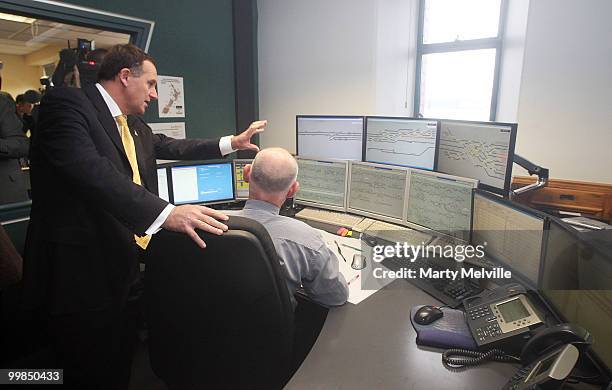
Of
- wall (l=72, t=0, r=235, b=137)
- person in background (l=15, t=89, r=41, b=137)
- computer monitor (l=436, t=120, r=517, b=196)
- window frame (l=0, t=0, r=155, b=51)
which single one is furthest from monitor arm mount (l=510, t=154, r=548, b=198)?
person in background (l=15, t=89, r=41, b=137)

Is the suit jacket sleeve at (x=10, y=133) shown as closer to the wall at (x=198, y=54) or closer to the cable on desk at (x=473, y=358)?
the wall at (x=198, y=54)

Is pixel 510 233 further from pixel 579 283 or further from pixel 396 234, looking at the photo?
pixel 396 234

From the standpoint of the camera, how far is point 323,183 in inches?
94.3

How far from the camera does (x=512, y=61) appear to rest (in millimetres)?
3184

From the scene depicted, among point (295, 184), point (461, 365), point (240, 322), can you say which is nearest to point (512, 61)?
point (295, 184)

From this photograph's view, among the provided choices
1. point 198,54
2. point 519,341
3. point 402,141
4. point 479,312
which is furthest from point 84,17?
point 519,341

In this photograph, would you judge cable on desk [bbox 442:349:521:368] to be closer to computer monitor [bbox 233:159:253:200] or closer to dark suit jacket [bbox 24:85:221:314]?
dark suit jacket [bbox 24:85:221:314]

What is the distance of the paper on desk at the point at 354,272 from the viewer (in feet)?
4.92

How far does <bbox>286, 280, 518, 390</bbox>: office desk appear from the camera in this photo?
998 millimetres

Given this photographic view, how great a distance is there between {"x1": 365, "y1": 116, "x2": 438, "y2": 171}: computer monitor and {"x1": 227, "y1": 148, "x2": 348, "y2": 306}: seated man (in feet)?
2.95

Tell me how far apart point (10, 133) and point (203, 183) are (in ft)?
3.57

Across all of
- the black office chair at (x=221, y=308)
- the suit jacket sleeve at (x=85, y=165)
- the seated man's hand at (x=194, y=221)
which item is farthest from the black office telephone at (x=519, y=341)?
the suit jacket sleeve at (x=85, y=165)

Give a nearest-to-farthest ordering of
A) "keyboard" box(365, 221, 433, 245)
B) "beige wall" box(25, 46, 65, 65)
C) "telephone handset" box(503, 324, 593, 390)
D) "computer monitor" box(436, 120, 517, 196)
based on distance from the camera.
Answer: "telephone handset" box(503, 324, 593, 390) → "computer monitor" box(436, 120, 517, 196) → "keyboard" box(365, 221, 433, 245) → "beige wall" box(25, 46, 65, 65)

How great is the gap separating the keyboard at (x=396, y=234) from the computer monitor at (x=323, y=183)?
0.30m
